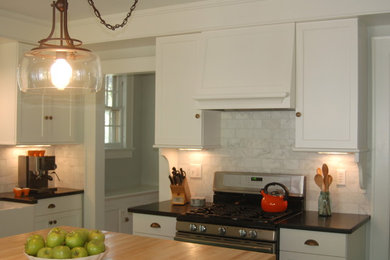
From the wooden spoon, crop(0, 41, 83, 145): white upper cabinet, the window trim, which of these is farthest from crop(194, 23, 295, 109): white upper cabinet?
the window trim

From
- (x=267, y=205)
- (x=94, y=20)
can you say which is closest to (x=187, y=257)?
(x=267, y=205)

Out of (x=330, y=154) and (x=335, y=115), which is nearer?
(x=335, y=115)

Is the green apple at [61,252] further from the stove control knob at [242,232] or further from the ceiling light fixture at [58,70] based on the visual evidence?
the stove control knob at [242,232]

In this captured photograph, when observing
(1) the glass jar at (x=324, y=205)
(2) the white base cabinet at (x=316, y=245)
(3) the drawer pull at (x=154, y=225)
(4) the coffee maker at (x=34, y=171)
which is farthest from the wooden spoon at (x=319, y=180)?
(4) the coffee maker at (x=34, y=171)

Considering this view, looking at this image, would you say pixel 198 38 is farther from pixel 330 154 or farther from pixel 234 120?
pixel 330 154

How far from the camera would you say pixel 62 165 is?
545cm

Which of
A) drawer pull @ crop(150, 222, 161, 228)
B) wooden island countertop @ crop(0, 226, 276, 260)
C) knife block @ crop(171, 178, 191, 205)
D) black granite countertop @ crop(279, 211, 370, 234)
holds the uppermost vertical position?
knife block @ crop(171, 178, 191, 205)

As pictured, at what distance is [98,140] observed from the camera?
5332mm

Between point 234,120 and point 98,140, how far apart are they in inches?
65.5

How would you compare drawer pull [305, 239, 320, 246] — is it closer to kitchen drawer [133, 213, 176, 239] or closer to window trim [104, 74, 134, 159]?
kitchen drawer [133, 213, 176, 239]

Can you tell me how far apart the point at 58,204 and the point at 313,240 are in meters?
2.65

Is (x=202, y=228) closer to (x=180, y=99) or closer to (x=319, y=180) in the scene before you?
(x=319, y=180)

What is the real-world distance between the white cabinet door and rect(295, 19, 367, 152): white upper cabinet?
2.77 feet

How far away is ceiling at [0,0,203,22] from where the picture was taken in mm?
4016
